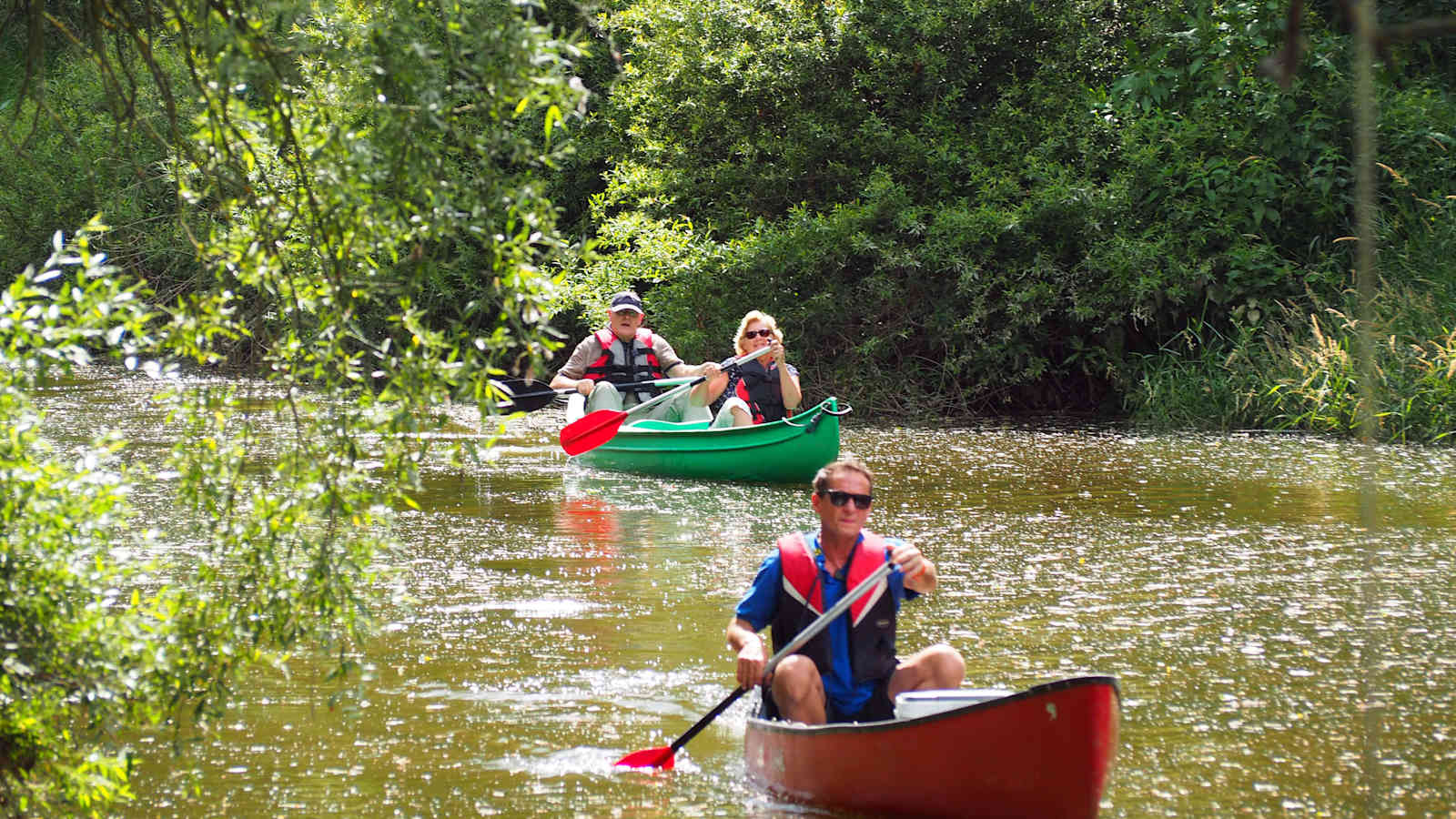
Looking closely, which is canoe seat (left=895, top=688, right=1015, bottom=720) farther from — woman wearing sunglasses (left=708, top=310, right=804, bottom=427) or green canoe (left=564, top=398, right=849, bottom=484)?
woman wearing sunglasses (left=708, top=310, right=804, bottom=427)

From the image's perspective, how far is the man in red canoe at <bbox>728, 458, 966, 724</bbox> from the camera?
14.0 ft

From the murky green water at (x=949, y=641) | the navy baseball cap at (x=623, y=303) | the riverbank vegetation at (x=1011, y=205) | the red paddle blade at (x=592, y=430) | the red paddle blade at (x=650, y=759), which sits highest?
the riverbank vegetation at (x=1011, y=205)

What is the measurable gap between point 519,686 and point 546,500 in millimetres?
4642

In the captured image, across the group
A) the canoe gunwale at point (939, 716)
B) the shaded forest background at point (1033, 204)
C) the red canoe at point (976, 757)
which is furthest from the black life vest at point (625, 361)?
the red canoe at point (976, 757)

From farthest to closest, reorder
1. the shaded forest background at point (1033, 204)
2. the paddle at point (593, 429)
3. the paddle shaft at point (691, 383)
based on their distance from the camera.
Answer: the shaded forest background at point (1033, 204) → the paddle at point (593, 429) → the paddle shaft at point (691, 383)

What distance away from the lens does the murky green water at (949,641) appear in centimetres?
427

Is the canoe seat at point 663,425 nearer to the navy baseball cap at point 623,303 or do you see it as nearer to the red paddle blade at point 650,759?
the navy baseball cap at point 623,303

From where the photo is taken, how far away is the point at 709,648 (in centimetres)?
586

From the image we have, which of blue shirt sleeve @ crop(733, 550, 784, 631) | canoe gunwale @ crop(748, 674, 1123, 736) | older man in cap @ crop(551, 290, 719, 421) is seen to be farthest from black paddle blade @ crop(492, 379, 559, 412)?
canoe gunwale @ crop(748, 674, 1123, 736)

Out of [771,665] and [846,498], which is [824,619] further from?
[846,498]

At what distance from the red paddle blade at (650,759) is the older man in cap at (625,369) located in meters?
6.87

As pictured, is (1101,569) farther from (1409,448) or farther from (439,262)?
(1409,448)

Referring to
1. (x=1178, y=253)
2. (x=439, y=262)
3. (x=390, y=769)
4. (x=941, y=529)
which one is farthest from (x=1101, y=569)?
(x=1178, y=253)

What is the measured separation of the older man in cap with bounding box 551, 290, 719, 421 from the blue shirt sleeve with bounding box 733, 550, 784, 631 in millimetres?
6956
